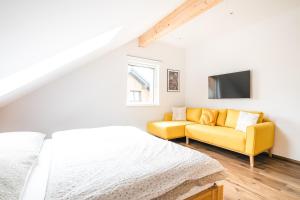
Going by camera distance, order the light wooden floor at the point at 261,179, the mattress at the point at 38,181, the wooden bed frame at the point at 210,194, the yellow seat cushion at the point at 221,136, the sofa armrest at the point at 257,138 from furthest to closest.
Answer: the yellow seat cushion at the point at 221,136
the sofa armrest at the point at 257,138
the light wooden floor at the point at 261,179
the wooden bed frame at the point at 210,194
the mattress at the point at 38,181

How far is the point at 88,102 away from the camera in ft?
11.0

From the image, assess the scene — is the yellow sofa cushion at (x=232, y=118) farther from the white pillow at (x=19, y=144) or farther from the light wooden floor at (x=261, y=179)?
the white pillow at (x=19, y=144)

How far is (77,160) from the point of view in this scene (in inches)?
47.8

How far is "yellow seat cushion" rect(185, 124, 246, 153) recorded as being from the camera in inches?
105

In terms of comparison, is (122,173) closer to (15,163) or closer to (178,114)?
(15,163)

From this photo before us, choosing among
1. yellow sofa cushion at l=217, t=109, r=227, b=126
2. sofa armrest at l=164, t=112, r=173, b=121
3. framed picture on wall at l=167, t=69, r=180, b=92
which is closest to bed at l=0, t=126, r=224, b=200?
yellow sofa cushion at l=217, t=109, r=227, b=126

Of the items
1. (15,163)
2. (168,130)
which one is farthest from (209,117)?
(15,163)

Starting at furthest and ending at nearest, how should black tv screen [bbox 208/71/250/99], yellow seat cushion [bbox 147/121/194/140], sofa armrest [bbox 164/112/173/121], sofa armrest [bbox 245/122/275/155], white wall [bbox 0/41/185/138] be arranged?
sofa armrest [bbox 164/112/173/121], yellow seat cushion [bbox 147/121/194/140], black tv screen [bbox 208/71/250/99], white wall [bbox 0/41/185/138], sofa armrest [bbox 245/122/275/155]

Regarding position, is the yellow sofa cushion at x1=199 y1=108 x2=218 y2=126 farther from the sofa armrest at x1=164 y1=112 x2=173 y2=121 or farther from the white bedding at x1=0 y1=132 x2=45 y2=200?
the white bedding at x1=0 y1=132 x2=45 y2=200

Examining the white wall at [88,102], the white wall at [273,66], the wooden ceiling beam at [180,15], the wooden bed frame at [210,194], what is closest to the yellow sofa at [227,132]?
the white wall at [273,66]

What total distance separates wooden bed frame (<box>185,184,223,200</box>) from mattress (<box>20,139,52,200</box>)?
105 cm

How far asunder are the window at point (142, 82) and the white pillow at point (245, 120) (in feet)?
6.94

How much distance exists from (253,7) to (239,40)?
0.95 m

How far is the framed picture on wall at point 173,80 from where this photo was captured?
457cm
